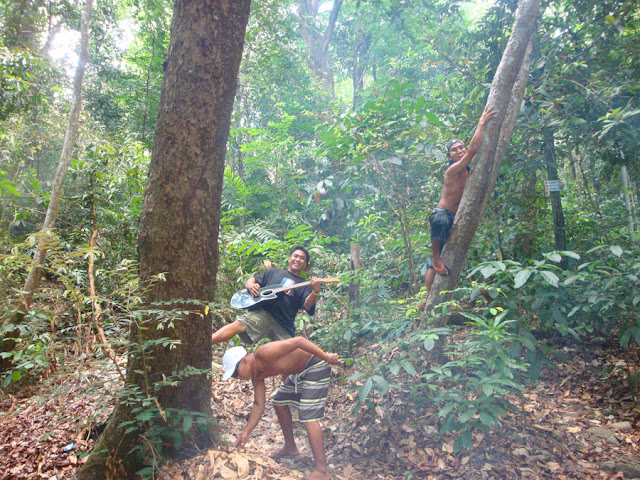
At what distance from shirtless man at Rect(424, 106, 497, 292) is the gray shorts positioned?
4.95ft

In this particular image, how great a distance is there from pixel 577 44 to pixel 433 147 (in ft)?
7.49

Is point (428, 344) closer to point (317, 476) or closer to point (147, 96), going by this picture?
point (317, 476)

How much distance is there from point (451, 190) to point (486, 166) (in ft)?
1.64

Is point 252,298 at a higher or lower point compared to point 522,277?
lower

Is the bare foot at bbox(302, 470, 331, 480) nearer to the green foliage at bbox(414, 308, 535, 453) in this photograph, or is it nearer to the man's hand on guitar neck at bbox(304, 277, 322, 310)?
the green foliage at bbox(414, 308, 535, 453)

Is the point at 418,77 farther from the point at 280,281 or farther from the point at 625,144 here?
the point at 280,281

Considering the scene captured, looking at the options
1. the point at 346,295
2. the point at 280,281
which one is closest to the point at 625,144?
the point at 346,295

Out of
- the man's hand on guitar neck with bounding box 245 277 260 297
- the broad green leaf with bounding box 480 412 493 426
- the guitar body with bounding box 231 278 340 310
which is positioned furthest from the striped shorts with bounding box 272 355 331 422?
the broad green leaf with bounding box 480 412 493 426

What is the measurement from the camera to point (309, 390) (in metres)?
3.09

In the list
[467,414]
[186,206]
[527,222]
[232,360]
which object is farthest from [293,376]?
[527,222]

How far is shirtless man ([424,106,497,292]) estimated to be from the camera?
3387mm

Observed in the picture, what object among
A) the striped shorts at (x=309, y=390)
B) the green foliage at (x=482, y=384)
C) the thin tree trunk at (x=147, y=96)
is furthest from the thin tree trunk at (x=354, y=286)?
the thin tree trunk at (x=147, y=96)

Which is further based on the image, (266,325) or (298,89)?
(298,89)

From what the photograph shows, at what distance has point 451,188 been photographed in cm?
379
